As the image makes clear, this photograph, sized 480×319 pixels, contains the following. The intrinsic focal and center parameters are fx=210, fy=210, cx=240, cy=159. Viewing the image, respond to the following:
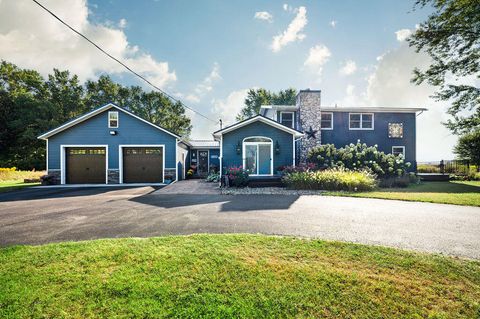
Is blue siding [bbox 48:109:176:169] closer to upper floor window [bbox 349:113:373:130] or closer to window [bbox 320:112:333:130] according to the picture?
window [bbox 320:112:333:130]

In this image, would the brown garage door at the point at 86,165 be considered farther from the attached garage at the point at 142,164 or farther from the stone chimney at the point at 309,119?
the stone chimney at the point at 309,119

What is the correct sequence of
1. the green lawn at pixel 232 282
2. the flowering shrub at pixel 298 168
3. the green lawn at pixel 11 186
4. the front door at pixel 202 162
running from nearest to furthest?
1. the green lawn at pixel 232 282
2. the green lawn at pixel 11 186
3. the flowering shrub at pixel 298 168
4. the front door at pixel 202 162

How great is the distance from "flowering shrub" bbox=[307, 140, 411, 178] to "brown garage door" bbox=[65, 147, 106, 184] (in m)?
15.1

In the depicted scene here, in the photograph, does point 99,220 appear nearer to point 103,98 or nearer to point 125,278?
point 125,278

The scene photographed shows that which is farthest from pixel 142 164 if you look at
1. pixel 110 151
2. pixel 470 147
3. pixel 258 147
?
pixel 470 147

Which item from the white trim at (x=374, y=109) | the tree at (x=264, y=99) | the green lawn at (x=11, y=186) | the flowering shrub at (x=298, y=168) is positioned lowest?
the green lawn at (x=11, y=186)

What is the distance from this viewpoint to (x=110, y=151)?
1530 cm

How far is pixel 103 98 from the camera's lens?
3772 cm

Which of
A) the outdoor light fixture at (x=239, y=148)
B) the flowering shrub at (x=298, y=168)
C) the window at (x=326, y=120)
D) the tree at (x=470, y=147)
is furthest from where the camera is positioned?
the window at (x=326, y=120)

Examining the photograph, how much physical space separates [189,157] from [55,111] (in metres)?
20.9

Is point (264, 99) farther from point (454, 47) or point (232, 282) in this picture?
point (232, 282)

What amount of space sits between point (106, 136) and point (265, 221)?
48.5 feet

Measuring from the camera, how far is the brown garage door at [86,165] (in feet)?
50.1

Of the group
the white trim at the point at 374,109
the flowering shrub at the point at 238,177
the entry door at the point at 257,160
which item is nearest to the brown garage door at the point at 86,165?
the flowering shrub at the point at 238,177
